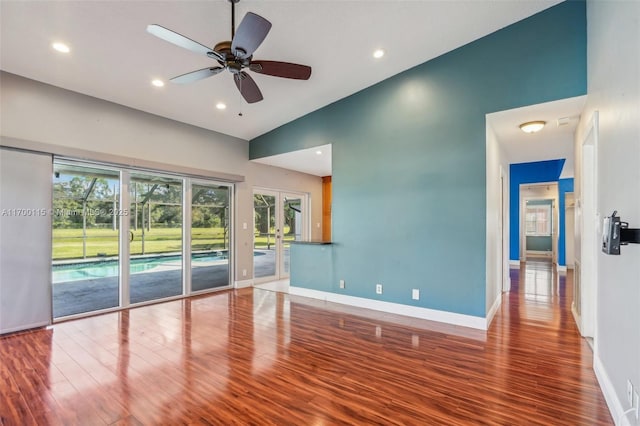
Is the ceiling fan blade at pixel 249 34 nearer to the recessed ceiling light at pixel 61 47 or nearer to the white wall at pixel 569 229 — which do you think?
the recessed ceiling light at pixel 61 47

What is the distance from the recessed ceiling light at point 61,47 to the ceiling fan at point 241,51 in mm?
1353

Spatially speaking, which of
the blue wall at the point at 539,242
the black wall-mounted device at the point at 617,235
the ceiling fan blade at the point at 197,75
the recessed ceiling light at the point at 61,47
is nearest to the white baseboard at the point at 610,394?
the black wall-mounted device at the point at 617,235

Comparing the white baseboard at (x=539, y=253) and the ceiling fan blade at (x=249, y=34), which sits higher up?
the ceiling fan blade at (x=249, y=34)

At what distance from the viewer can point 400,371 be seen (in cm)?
264

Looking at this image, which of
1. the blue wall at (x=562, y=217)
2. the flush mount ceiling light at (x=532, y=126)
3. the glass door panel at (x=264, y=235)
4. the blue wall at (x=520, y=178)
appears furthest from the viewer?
the blue wall at (x=562, y=217)

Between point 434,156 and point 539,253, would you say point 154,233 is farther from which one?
point 539,253

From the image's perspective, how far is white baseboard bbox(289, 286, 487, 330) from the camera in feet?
12.3

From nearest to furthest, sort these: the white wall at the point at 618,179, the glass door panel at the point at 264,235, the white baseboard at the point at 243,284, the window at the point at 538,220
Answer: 1. the white wall at the point at 618,179
2. the white baseboard at the point at 243,284
3. the glass door panel at the point at 264,235
4. the window at the point at 538,220

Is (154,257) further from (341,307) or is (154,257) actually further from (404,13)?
(404,13)

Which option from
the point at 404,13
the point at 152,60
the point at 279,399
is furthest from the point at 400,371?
the point at 152,60

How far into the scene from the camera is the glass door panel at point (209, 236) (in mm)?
5551

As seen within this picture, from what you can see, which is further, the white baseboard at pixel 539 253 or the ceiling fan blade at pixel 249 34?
the white baseboard at pixel 539 253

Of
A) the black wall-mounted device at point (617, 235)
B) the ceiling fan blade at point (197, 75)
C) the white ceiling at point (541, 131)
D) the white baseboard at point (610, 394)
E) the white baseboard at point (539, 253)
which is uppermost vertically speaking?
the ceiling fan blade at point (197, 75)

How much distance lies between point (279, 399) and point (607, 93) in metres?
3.36
